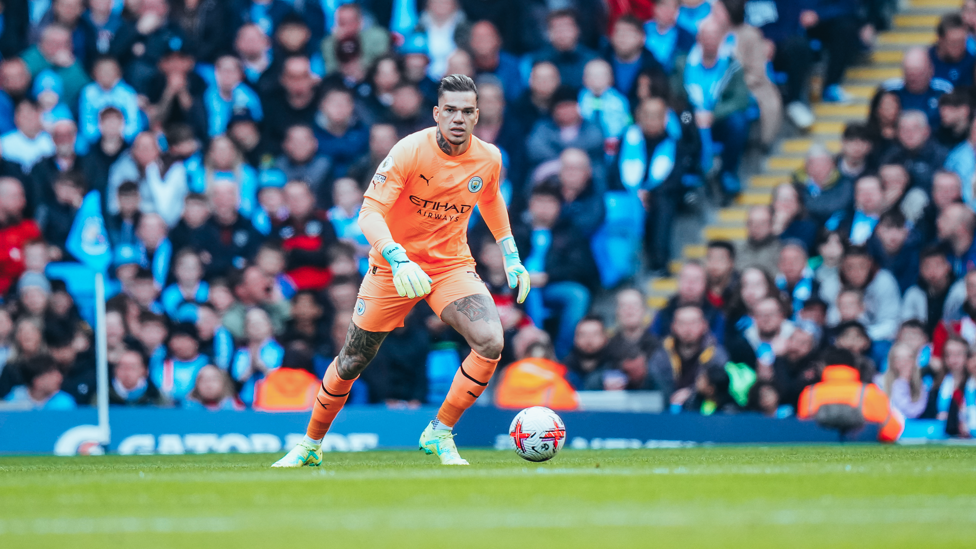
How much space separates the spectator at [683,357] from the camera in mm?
13375

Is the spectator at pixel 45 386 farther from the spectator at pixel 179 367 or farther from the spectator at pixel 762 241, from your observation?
the spectator at pixel 762 241

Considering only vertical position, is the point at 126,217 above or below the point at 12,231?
above

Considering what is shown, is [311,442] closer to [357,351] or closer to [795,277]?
[357,351]

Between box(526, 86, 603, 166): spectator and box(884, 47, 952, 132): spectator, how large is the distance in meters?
3.20

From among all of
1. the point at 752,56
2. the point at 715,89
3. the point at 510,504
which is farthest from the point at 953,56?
the point at 510,504

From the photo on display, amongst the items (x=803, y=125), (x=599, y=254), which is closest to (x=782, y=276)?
(x=599, y=254)

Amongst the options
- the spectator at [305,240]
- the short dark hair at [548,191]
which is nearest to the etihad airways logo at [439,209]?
the short dark hair at [548,191]

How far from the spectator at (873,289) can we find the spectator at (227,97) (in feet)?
21.9

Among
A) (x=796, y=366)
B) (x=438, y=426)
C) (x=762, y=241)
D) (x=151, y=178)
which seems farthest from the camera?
(x=151, y=178)

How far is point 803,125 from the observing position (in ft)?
54.1

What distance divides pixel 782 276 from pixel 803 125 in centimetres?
331

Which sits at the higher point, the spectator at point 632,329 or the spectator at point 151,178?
the spectator at point 151,178

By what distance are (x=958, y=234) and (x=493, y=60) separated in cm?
531

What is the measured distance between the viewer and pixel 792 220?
14.2 meters
